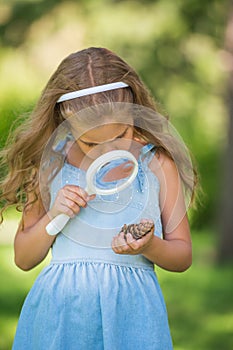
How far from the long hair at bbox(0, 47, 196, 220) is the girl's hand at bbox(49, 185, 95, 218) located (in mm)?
223

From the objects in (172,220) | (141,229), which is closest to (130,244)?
(141,229)

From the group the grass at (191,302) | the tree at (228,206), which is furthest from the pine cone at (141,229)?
the tree at (228,206)

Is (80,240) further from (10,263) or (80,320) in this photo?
(10,263)

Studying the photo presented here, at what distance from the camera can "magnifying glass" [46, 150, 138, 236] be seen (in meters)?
2.68

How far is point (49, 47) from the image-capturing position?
1233 centimetres

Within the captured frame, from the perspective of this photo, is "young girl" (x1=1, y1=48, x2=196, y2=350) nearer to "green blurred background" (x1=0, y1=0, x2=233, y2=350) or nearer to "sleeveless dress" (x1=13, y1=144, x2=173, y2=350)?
"sleeveless dress" (x1=13, y1=144, x2=173, y2=350)

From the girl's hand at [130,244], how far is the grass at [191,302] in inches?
92.1

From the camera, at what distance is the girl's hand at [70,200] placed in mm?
2768

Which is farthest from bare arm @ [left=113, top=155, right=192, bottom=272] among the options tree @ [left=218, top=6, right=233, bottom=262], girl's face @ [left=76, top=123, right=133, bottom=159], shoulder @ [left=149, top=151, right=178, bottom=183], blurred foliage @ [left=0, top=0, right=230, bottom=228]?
blurred foliage @ [left=0, top=0, right=230, bottom=228]

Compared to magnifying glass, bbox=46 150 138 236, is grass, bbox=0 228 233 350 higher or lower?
lower

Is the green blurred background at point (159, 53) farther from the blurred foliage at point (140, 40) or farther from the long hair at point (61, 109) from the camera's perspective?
the long hair at point (61, 109)

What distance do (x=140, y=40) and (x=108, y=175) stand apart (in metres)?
7.89

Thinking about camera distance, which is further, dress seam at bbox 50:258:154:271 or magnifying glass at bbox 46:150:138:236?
dress seam at bbox 50:258:154:271

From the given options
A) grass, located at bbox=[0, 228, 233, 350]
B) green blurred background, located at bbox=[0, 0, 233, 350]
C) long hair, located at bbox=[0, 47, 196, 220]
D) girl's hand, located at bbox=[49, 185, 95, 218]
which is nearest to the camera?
girl's hand, located at bbox=[49, 185, 95, 218]
